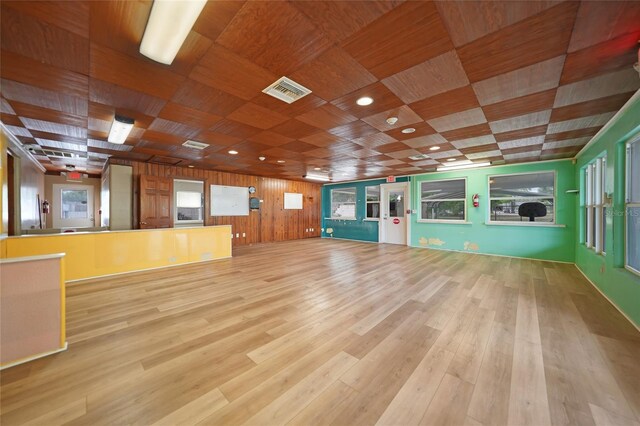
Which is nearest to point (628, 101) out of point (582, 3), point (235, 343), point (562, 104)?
point (562, 104)

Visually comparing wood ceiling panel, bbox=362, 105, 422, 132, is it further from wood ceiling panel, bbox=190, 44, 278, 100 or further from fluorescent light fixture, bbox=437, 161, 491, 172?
fluorescent light fixture, bbox=437, 161, 491, 172

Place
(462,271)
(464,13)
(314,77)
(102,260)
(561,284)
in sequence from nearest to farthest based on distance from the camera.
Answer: (464,13)
(314,77)
(561,284)
(102,260)
(462,271)

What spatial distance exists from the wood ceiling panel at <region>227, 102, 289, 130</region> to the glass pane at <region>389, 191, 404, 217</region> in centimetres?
611

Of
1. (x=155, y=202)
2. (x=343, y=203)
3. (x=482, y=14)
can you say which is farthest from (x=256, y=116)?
(x=343, y=203)

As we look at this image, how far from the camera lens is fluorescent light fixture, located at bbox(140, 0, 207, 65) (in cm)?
144

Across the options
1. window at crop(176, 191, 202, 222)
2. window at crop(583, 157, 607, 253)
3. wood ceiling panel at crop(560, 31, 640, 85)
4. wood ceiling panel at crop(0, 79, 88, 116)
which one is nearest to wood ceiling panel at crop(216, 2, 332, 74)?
wood ceiling panel at crop(560, 31, 640, 85)

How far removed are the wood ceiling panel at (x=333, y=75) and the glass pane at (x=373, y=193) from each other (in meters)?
6.70

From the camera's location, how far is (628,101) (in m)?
2.58

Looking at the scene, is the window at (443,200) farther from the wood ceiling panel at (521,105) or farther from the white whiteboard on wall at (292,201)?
the white whiteboard on wall at (292,201)

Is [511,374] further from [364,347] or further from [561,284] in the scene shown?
[561,284]

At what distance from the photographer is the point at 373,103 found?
2.79 m

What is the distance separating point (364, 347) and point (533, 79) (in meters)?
3.06

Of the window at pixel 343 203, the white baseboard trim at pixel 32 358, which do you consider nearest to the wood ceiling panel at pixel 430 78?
the white baseboard trim at pixel 32 358

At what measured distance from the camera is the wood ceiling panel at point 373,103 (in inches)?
98.2
